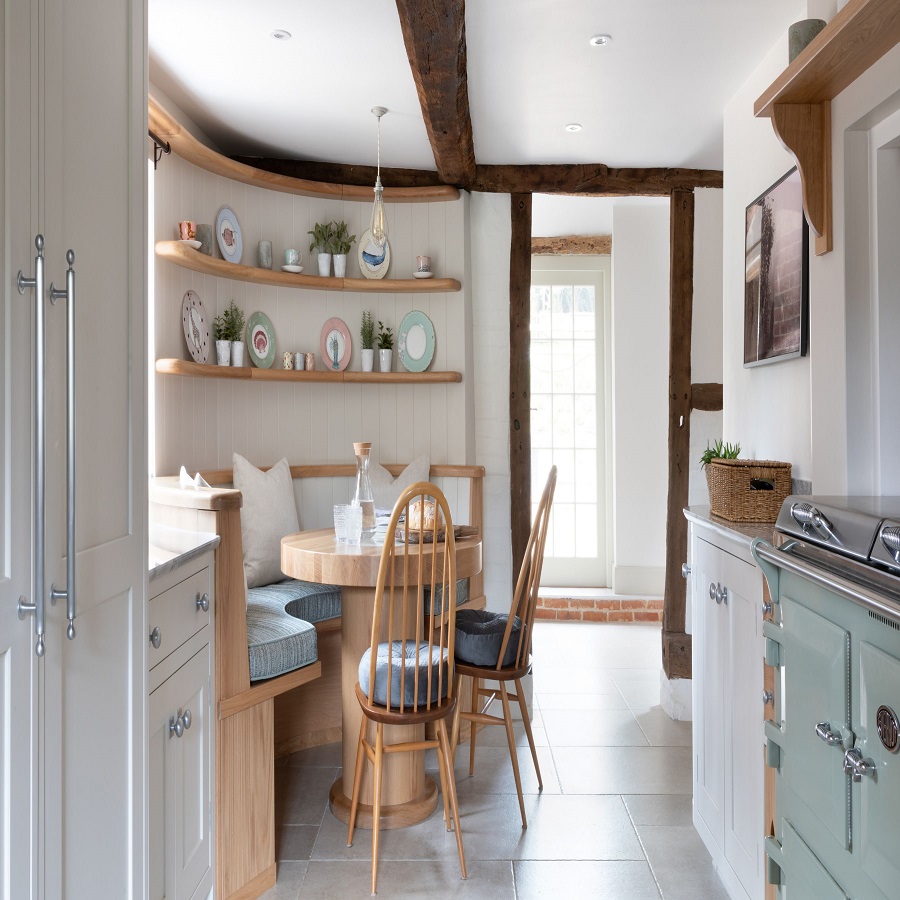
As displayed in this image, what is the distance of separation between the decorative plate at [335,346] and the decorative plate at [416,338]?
276 mm

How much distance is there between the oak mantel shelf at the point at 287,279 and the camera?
3.14 m

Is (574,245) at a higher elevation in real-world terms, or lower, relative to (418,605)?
higher

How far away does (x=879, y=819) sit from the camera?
121 cm

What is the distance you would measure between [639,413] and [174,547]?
160 inches

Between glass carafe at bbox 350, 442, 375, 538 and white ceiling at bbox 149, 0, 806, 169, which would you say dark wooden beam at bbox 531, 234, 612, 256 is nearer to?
white ceiling at bbox 149, 0, 806, 169

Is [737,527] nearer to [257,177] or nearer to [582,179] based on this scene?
[582,179]

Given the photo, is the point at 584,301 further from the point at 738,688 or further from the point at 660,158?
the point at 738,688

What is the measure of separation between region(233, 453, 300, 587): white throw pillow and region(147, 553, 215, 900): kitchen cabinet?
1.30m

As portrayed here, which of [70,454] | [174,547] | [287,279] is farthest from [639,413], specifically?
[70,454]

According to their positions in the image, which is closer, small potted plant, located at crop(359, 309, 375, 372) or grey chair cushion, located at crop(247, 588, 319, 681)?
grey chair cushion, located at crop(247, 588, 319, 681)

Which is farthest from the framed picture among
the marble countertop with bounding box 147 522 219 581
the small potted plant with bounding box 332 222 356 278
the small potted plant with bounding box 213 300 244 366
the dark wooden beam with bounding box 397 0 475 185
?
the small potted plant with bounding box 213 300 244 366

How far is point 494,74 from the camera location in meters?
3.02

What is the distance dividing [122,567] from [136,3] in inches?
43.0

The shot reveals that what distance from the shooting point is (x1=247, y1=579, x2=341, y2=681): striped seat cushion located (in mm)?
2314
